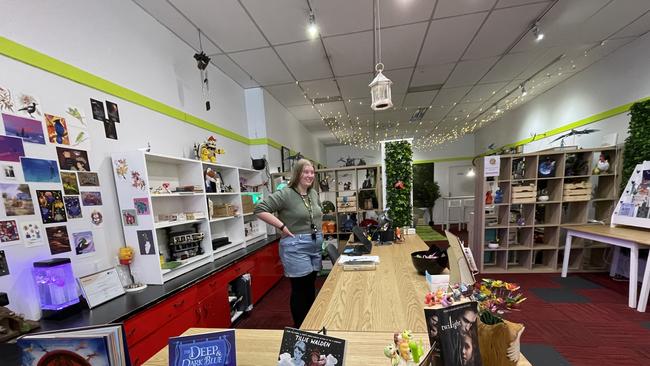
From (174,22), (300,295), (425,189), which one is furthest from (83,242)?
(425,189)

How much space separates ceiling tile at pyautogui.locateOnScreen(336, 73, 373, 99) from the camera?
13.0 feet

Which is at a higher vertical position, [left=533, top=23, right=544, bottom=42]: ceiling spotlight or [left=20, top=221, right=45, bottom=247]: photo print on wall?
[left=533, top=23, right=544, bottom=42]: ceiling spotlight

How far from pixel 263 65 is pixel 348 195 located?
2589mm

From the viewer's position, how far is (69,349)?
659 mm

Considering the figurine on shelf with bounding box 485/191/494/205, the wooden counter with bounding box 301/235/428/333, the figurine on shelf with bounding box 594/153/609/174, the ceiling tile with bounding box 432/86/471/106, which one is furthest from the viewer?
the ceiling tile with bounding box 432/86/471/106

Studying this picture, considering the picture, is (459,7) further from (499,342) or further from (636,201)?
(636,201)

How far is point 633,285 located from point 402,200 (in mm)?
2587

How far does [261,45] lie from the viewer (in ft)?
9.73

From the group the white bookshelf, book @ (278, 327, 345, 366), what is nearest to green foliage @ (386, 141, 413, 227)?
the white bookshelf

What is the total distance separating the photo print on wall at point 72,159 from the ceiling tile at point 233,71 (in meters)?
2.09

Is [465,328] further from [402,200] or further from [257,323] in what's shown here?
[402,200]

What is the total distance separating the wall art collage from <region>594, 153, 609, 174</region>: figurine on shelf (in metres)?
6.10

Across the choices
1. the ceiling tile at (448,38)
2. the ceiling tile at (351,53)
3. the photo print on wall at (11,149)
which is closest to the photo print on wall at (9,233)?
the photo print on wall at (11,149)

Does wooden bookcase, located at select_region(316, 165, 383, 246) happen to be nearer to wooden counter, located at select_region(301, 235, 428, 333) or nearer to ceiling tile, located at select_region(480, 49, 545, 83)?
wooden counter, located at select_region(301, 235, 428, 333)
